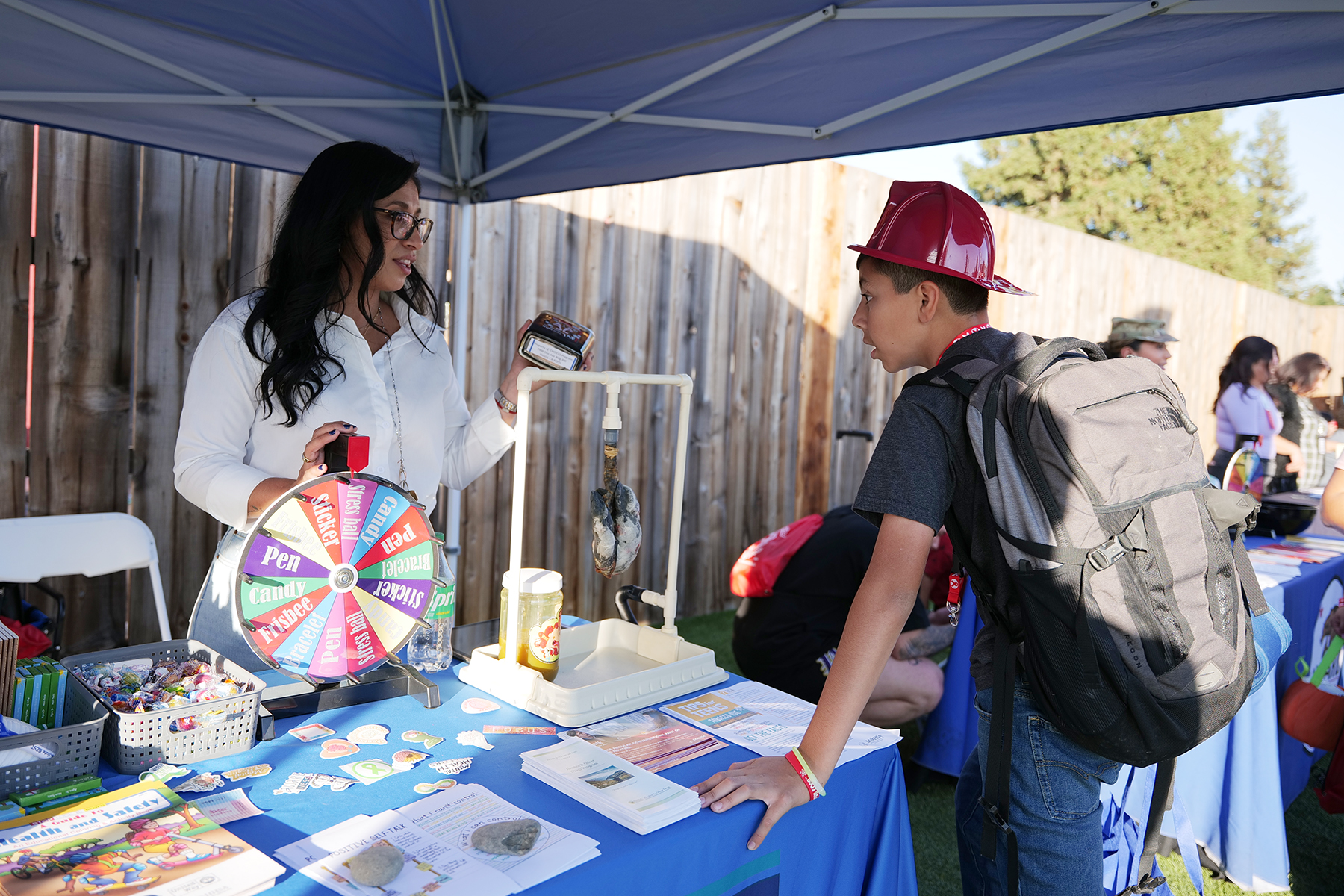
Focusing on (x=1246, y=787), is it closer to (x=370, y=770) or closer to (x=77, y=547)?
(x=370, y=770)

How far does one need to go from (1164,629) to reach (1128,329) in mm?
4383

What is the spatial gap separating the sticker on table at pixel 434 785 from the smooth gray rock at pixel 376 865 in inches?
6.9

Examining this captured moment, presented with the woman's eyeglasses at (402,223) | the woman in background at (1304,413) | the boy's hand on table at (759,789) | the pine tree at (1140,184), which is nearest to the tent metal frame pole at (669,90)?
the woman's eyeglasses at (402,223)

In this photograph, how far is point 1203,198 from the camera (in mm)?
21625

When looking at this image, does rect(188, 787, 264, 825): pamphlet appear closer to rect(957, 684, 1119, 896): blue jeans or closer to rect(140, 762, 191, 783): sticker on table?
rect(140, 762, 191, 783): sticker on table

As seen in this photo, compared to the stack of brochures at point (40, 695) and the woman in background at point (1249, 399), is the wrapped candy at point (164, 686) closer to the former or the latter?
the stack of brochures at point (40, 695)

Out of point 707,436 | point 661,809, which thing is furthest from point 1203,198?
point 661,809

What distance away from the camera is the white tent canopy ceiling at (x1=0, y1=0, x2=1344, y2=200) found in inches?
70.4

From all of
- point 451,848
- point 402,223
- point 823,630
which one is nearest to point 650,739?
point 451,848

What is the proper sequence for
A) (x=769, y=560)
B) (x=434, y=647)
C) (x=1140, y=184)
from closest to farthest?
(x=434, y=647), (x=769, y=560), (x=1140, y=184)

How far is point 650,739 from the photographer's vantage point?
149 centimetres

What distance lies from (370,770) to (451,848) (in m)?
0.28

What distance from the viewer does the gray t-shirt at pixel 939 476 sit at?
1.27m

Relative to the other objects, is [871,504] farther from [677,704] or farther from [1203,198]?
[1203,198]
